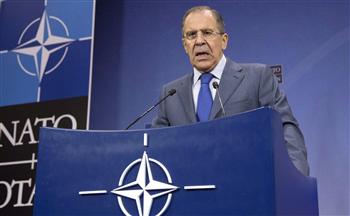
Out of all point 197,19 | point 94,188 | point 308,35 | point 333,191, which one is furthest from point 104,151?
point 308,35

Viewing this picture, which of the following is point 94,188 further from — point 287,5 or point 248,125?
point 287,5

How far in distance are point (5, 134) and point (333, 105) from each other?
2.01 metres

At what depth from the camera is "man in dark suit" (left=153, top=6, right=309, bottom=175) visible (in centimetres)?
183

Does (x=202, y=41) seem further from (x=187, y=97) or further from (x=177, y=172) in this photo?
(x=177, y=172)

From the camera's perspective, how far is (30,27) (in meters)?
3.61

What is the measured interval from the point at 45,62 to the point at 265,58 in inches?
54.8

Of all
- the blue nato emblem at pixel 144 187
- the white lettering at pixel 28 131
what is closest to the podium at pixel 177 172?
the blue nato emblem at pixel 144 187

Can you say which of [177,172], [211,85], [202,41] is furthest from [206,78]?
[177,172]

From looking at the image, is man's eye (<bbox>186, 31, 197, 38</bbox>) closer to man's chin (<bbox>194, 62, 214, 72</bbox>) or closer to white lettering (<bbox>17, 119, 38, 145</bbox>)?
man's chin (<bbox>194, 62, 214, 72</bbox>)

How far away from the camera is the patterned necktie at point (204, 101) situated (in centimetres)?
182

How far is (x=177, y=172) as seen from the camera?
1.36m

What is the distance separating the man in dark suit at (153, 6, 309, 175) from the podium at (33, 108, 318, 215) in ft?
1.25

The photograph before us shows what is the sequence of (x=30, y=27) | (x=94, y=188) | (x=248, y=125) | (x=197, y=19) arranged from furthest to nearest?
1. (x=30, y=27)
2. (x=197, y=19)
3. (x=94, y=188)
4. (x=248, y=125)

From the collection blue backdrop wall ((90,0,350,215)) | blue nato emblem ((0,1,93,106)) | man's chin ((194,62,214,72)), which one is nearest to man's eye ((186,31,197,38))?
man's chin ((194,62,214,72))
